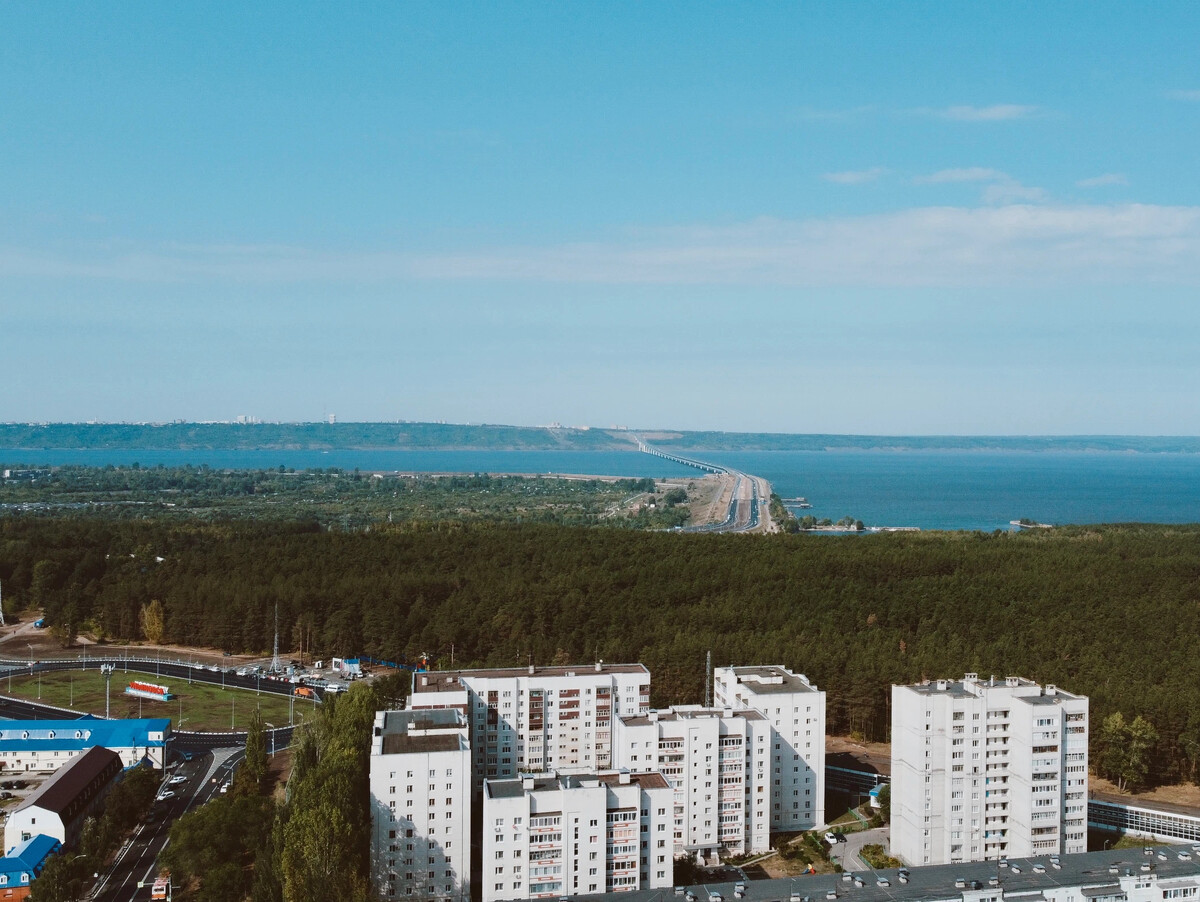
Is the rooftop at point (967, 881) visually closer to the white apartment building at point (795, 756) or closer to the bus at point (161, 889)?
the white apartment building at point (795, 756)

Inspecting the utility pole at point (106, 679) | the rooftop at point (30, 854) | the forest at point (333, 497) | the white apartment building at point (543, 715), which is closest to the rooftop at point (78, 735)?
the utility pole at point (106, 679)

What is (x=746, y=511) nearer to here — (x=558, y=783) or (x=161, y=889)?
(x=558, y=783)

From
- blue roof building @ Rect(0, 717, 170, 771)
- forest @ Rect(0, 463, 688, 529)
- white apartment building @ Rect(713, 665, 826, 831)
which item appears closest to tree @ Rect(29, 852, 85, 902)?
blue roof building @ Rect(0, 717, 170, 771)

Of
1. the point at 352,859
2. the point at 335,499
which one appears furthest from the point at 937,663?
the point at 335,499

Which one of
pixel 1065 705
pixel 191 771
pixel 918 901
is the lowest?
pixel 191 771

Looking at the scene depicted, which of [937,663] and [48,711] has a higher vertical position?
[937,663]

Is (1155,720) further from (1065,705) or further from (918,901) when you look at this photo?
(918,901)
